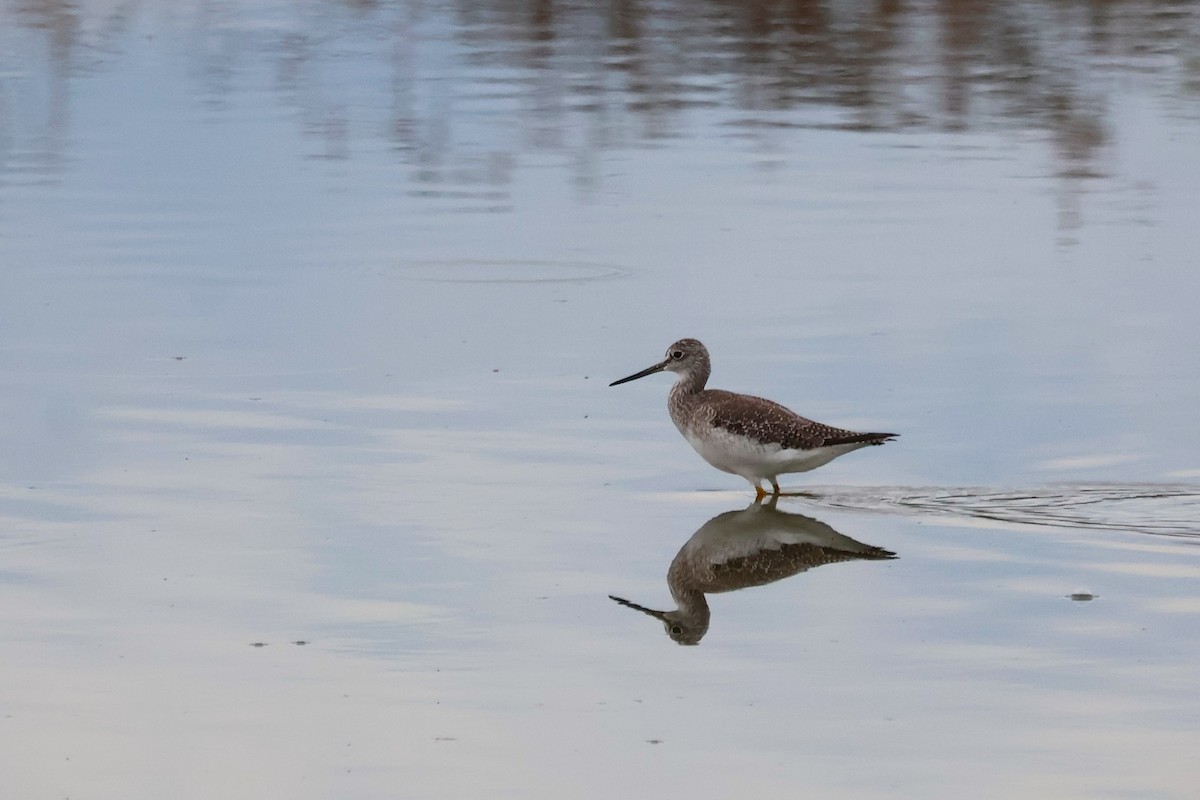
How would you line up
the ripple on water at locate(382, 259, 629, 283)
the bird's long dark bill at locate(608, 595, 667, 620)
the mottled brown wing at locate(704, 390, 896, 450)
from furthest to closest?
the ripple on water at locate(382, 259, 629, 283), the mottled brown wing at locate(704, 390, 896, 450), the bird's long dark bill at locate(608, 595, 667, 620)

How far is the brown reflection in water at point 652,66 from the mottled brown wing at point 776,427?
6.18 meters

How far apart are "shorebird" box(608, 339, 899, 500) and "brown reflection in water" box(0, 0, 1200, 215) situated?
6103 mm

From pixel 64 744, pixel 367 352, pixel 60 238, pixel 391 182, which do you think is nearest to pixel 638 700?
pixel 64 744

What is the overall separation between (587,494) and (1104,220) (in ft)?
23.5

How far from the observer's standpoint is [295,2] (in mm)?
29219

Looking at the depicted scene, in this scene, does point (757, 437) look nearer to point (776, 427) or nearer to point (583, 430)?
point (776, 427)

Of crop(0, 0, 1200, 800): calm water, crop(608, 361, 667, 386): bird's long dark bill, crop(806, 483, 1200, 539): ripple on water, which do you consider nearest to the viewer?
crop(0, 0, 1200, 800): calm water

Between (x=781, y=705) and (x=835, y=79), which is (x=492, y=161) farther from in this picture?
(x=781, y=705)

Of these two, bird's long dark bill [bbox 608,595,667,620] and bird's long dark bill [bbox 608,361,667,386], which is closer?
bird's long dark bill [bbox 608,595,667,620]

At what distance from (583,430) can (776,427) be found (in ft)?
3.94

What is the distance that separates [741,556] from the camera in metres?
9.66

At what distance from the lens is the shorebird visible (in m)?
10.6

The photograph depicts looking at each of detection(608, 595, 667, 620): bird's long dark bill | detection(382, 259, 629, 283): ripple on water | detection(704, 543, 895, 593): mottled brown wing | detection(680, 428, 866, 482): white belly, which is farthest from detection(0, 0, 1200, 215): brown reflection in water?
detection(608, 595, 667, 620): bird's long dark bill

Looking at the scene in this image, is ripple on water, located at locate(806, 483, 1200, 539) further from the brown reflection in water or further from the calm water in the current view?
the brown reflection in water
